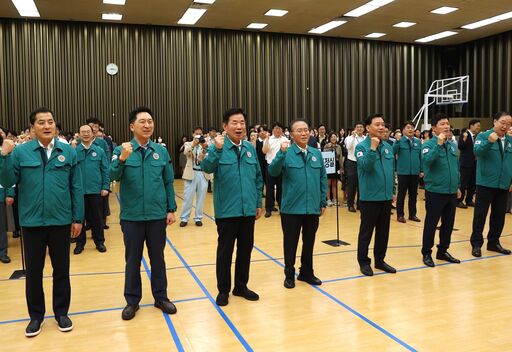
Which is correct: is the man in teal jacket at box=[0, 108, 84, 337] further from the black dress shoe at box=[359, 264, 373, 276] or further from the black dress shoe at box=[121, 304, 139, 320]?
the black dress shoe at box=[359, 264, 373, 276]

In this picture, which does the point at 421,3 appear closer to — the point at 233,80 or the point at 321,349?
the point at 233,80

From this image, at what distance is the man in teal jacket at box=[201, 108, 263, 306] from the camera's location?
383 cm

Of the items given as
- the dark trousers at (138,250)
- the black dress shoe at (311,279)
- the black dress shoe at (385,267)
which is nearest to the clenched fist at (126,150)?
the dark trousers at (138,250)

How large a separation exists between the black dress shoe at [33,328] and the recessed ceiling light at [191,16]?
34.4 ft

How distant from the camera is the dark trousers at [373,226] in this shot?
4.64 meters

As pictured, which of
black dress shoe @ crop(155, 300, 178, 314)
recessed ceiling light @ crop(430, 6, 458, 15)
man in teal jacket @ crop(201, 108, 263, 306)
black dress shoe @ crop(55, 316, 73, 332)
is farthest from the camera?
recessed ceiling light @ crop(430, 6, 458, 15)

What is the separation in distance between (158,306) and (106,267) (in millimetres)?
1509

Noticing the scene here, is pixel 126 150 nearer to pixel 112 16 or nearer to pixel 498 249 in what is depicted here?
pixel 498 249

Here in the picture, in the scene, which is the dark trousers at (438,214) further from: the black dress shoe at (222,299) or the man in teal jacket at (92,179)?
the man in teal jacket at (92,179)

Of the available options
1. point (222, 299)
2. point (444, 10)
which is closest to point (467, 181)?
point (444, 10)

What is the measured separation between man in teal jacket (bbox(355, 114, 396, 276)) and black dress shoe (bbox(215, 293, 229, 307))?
1.56 metres

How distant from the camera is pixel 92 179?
18.5ft

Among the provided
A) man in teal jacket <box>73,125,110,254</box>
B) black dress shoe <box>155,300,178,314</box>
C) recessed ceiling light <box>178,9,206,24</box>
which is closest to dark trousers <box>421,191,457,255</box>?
black dress shoe <box>155,300,178,314</box>

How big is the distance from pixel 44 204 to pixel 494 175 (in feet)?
15.4
